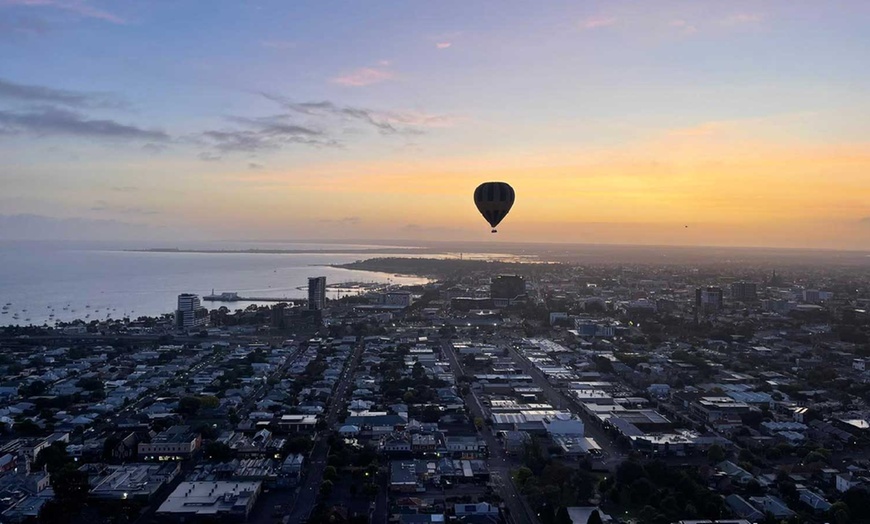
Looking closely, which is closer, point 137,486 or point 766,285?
point 137,486

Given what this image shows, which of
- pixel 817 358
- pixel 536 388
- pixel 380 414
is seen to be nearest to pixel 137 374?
pixel 380 414

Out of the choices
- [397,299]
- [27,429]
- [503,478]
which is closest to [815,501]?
[503,478]

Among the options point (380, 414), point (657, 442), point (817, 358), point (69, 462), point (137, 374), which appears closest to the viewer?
point (69, 462)

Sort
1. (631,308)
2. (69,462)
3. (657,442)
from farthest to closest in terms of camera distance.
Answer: (631,308), (657,442), (69,462)

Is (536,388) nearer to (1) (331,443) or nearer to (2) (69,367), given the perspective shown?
(1) (331,443)

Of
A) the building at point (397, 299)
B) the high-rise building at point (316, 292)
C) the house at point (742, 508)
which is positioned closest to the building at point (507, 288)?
the building at point (397, 299)

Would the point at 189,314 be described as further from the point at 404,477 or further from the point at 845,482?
the point at 845,482
